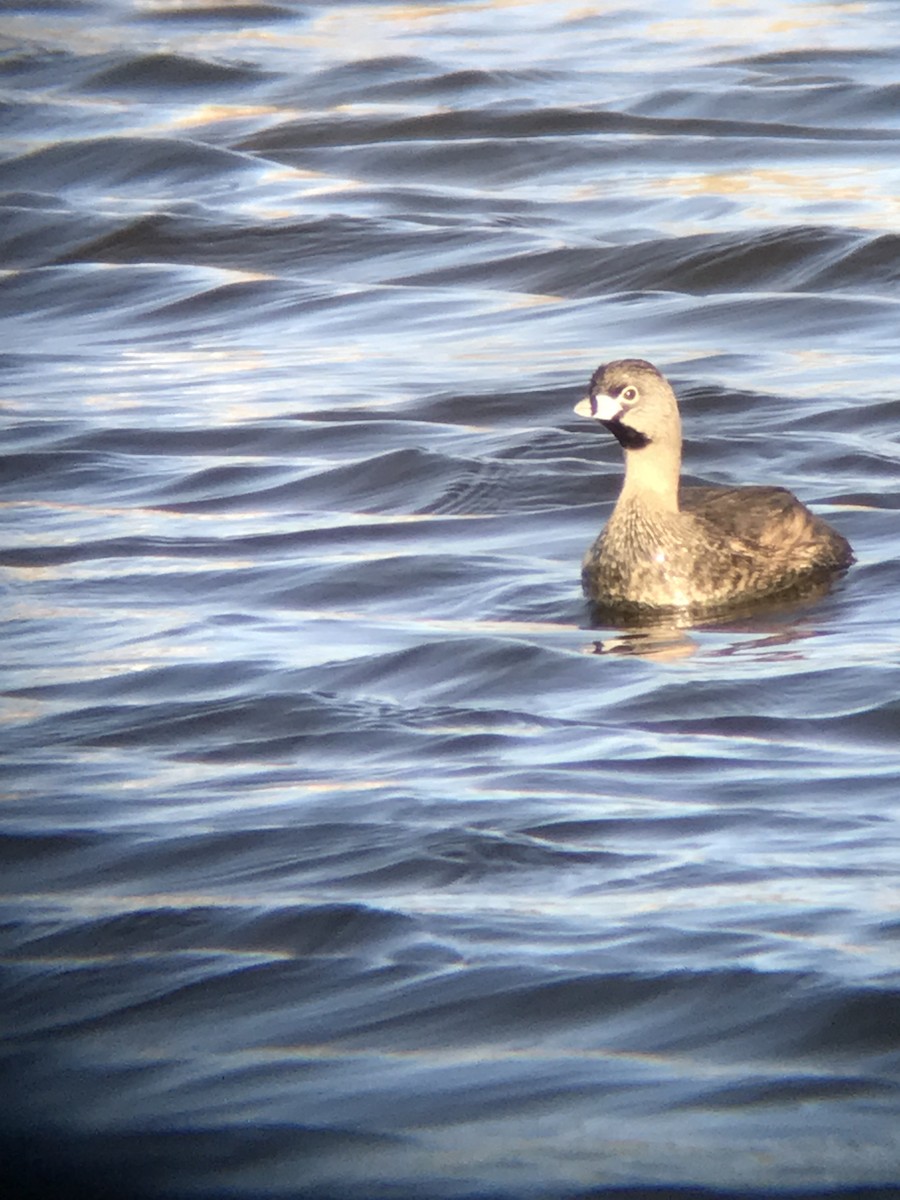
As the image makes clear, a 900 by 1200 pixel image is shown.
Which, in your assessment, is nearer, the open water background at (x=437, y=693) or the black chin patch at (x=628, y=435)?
the open water background at (x=437, y=693)

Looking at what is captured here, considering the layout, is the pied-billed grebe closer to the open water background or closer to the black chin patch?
the black chin patch

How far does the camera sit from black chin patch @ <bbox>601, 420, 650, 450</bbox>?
9.83 m

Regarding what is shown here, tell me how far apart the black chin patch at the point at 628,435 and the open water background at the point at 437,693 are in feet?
2.02

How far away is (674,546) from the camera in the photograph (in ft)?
32.1

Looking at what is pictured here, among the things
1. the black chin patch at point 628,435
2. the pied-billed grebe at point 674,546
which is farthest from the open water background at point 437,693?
the black chin patch at point 628,435

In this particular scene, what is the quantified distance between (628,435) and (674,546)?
0.48m

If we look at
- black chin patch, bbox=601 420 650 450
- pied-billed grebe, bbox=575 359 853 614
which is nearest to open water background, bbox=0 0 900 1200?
pied-billed grebe, bbox=575 359 853 614

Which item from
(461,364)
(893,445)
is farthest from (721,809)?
(461,364)

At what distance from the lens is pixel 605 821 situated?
6.72m

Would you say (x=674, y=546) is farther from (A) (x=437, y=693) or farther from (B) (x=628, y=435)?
(A) (x=437, y=693)

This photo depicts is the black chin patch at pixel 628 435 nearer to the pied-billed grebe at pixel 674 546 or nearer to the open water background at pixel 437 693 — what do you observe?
the pied-billed grebe at pixel 674 546

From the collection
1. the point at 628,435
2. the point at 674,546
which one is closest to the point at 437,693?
the point at 674,546

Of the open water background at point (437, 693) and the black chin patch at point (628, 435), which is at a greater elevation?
the black chin patch at point (628, 435)

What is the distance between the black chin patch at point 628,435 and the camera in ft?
32.2
